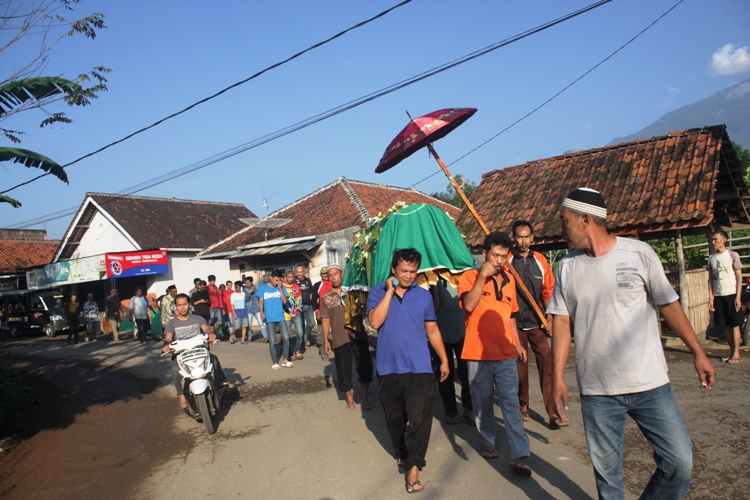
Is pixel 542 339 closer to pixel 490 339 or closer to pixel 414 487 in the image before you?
pixel 490 339

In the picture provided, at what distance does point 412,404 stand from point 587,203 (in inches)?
91.9

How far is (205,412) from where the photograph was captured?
711 cm

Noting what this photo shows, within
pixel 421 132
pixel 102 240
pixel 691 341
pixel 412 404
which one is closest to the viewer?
pixel 691 341

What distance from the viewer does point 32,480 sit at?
608cm

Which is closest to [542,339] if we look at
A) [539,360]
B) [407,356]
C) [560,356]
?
[539,360]

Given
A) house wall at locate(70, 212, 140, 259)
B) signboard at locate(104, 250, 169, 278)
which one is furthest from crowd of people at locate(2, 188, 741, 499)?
house wall at locate(70, 212, 140, 259)

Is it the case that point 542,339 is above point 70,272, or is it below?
below

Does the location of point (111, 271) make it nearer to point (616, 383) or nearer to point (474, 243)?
point (474, 243)

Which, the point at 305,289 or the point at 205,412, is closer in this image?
the point at 205,412

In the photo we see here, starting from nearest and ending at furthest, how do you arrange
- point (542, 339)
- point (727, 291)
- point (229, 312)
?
point (542, 339) < point (727, 291) < point (229, 312)

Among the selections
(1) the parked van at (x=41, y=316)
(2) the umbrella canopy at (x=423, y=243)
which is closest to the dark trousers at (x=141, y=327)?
(1) the parked van at (x=41, y=316)

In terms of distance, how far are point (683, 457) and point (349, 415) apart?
484cm

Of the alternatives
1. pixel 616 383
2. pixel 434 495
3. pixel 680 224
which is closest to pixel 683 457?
pixel 616 383

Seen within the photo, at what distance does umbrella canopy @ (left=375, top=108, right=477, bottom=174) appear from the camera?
686 centimetres
